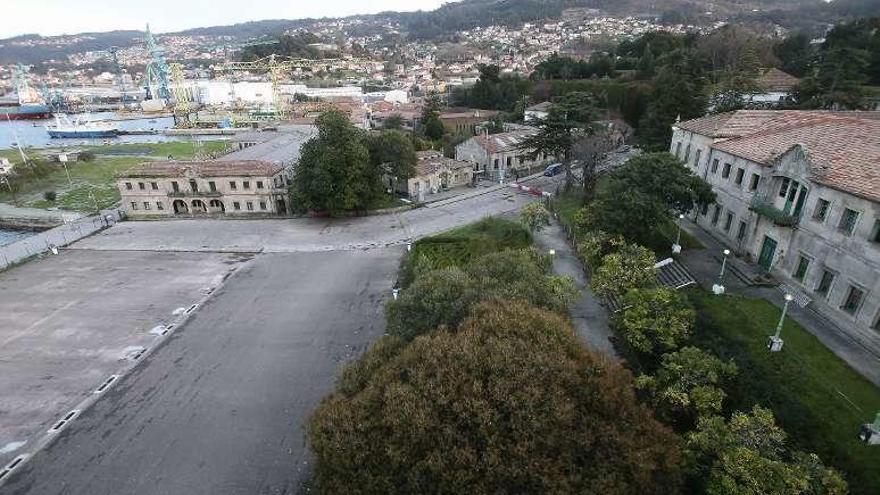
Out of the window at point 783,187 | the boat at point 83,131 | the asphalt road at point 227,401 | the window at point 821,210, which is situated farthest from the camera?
the boat at point 83,131

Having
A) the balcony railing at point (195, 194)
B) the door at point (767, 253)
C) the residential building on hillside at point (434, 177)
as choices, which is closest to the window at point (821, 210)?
the door at point (767, 253)

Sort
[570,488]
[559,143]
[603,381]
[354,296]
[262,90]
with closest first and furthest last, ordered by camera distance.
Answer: [570,488], [603,381], [354,296], [559,143], [262,90]

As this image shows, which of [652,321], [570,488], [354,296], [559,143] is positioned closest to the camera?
[570,488]

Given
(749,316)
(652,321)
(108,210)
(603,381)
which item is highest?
(603,381)

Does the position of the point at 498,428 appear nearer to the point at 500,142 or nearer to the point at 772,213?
the point at 772,213

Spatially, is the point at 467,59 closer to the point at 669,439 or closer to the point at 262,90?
the point at 262,90

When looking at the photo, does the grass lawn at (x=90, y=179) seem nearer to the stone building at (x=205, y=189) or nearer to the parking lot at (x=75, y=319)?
the stone building at (x=205, y=189)

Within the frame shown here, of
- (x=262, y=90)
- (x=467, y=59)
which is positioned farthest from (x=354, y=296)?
(x=467, y=59)
